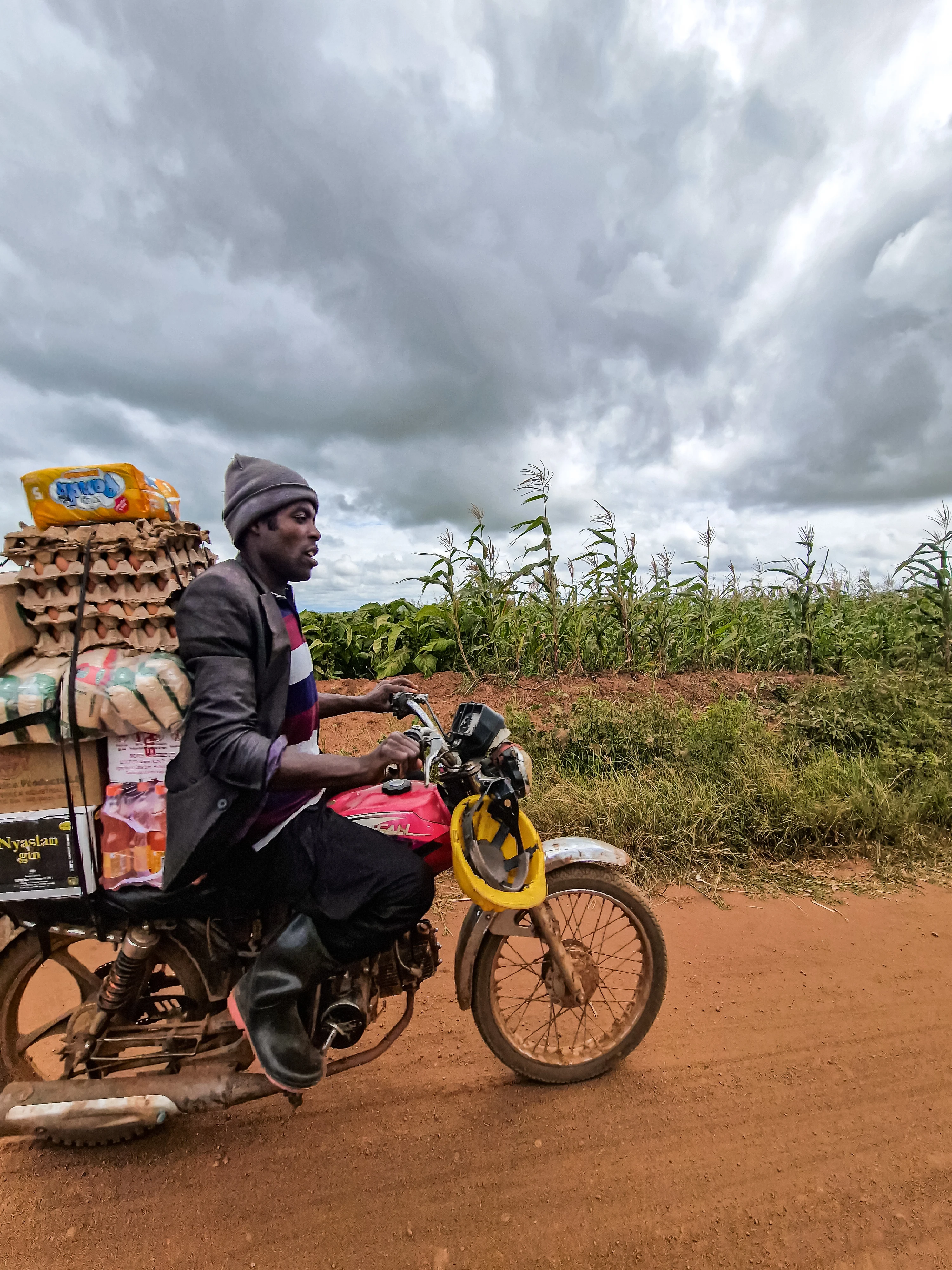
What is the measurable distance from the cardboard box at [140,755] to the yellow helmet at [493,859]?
36.5 inches

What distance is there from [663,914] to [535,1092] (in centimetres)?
147

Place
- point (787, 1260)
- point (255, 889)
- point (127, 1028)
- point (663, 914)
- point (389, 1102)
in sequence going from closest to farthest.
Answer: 1. point (787, 1260)
2. point (255, 889)
3. point (127, 1028)
4. point (389, 1102)
5. point (663, 914)

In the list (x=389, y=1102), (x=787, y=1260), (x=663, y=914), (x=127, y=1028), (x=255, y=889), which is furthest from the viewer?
(x=663, y=914)

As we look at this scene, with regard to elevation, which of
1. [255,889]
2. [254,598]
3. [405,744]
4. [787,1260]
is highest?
[254,598]

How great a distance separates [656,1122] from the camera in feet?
7.61

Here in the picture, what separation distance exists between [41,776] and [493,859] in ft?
4.76

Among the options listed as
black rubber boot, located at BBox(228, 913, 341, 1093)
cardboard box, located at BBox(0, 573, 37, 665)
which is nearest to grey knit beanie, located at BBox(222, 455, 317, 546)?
cardboard box, located at BBox(0, 573, 37, 665)

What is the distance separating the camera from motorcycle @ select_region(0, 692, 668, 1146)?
2.04 m

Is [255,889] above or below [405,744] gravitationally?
below

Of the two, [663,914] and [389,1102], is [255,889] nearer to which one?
[389,1102]

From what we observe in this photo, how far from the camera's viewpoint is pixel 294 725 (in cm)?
209

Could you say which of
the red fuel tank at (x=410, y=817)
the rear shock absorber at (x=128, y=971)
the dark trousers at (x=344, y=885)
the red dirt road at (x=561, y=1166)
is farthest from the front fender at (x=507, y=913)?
the rear shock absorber at (x=128, y=971)

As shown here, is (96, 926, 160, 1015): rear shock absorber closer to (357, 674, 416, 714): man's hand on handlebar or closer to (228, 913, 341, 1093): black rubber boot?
(228, 913, 341, 1093): black rubber boot

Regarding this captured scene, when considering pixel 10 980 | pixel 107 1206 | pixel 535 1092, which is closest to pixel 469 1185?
pixel 535 1092
